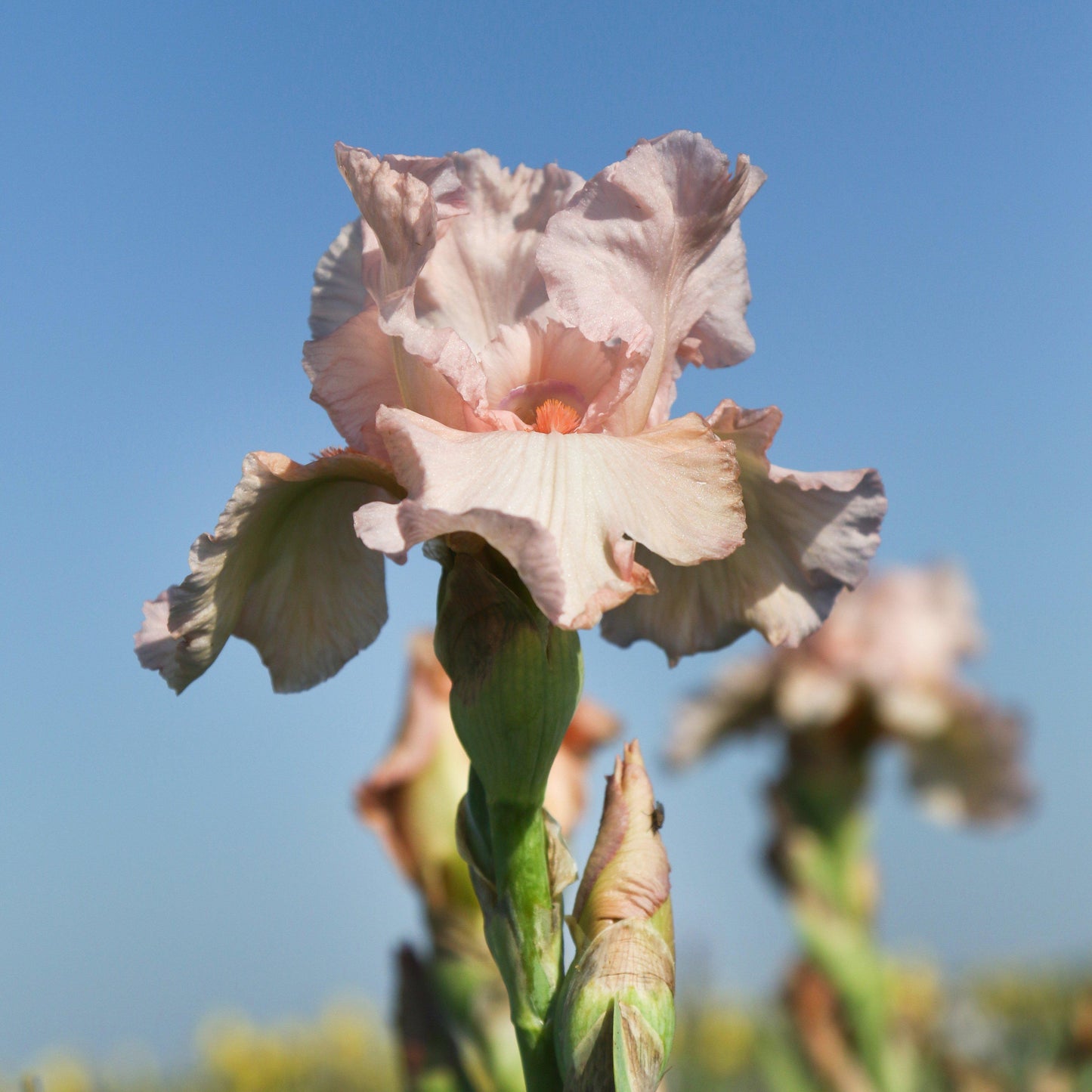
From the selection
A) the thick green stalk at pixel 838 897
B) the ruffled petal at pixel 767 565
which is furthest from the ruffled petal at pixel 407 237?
the thick green stalk at pixel 838 897

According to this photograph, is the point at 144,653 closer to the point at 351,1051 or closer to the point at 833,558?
the point at 833,558

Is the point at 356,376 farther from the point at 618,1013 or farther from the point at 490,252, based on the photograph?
the point at 618,1013

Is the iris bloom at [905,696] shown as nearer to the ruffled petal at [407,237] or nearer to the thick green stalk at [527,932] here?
the thick green stalk at [527,932]

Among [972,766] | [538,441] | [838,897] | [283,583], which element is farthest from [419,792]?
[972,766]

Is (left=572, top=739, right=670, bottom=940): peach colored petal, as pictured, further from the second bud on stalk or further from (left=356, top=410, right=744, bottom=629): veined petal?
(left=356, top=410, right=744, bottom=629): veined petal

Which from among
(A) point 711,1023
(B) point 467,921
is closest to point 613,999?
(B) point 467,921

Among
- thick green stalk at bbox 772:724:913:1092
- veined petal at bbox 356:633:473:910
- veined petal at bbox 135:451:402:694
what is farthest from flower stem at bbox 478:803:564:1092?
thick green stalk at bbox 772:724:913:1092
